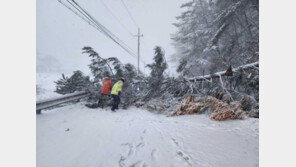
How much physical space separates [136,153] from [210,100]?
10.2 feet

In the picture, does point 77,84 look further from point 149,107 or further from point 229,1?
point 229,1

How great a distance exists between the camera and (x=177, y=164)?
143cm

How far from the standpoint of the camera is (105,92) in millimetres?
4535

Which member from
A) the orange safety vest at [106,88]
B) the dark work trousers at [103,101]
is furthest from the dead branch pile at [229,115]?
the dark work trousers at [103,101]

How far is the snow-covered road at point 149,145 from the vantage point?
1476 mm

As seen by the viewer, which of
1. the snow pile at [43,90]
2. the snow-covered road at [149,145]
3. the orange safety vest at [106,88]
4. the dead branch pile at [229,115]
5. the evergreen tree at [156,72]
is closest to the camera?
the snow-covered road at [149,145]

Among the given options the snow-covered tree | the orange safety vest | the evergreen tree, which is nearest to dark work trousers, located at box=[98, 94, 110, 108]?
the orange safety vest

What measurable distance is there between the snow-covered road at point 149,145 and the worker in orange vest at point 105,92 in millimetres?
1831

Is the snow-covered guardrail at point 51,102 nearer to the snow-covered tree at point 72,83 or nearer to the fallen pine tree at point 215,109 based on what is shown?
the snow-covered tree at point 72,83

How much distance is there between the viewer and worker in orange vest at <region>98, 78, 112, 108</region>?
14.9 ft

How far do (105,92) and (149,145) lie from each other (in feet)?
10.9

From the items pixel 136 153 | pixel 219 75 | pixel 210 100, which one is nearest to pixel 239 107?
pixel 210 100

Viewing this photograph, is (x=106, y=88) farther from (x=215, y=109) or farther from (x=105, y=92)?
(x=215, y=109)

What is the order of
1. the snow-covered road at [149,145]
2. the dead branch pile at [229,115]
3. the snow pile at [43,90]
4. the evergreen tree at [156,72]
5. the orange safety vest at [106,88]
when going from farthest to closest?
the evergreen tree at [156,72] → the orange safety vest at [106,88] → the snow pile at [43,90] → the dead branch pile at [229,115] → the snow-covered road at [149,145]
